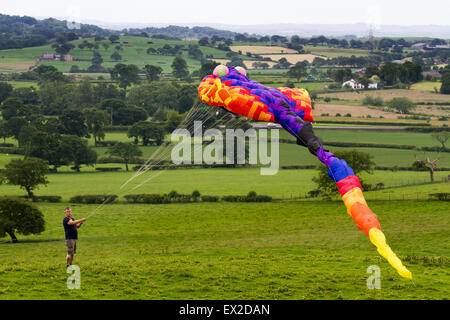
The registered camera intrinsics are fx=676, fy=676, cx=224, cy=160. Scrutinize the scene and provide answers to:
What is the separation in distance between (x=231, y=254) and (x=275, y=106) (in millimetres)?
22280

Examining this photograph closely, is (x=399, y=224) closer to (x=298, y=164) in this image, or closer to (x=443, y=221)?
(x=443, y=221)

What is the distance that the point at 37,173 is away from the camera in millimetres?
88562

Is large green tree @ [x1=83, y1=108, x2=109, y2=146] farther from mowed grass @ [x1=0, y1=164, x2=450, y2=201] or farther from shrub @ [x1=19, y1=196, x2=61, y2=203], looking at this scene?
shrub @ [x1=19, y1=196, x2=61, y2=203]

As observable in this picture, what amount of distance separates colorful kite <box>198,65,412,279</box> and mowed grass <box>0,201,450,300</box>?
9.23m

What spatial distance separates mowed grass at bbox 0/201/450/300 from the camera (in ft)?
117

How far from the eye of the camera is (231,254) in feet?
167

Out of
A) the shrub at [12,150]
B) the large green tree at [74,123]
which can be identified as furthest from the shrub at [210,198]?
the large green tree at [74,123]

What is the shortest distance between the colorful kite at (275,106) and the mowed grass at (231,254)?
923 cm

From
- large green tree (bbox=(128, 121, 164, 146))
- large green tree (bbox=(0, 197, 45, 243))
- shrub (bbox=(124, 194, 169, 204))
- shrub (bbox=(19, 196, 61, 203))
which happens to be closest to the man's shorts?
large green tree (bbox=(0, 197, 45, 243))

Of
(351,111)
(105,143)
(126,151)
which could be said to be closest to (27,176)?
(126,151)

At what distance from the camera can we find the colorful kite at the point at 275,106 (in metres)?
28.0

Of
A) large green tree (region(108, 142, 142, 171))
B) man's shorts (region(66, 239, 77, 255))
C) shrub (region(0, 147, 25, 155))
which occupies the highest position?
man's shorts (region(66, 239, 77, 255))

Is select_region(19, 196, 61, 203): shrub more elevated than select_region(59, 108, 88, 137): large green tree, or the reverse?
select_region(59, 108, 88, 137): large green tree
